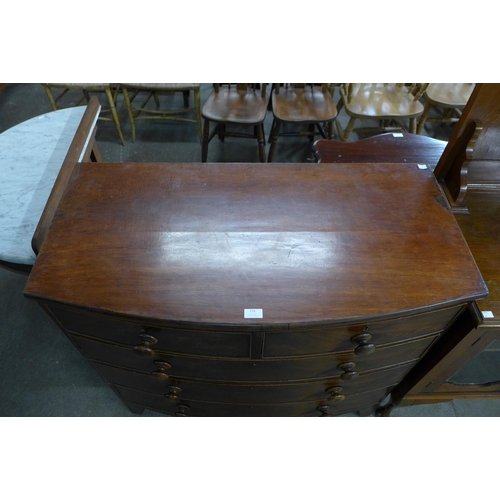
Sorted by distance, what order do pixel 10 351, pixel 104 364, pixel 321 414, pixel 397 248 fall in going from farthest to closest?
1. pixel 10 351
2. pixel 321 414
3. pixel 104 364
4. pixel 397 248

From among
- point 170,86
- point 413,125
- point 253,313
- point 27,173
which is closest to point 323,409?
point 253,313

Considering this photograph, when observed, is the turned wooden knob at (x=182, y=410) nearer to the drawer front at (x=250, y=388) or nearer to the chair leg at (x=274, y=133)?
the drawer front at (x=250, y=388)

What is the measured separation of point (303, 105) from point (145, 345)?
1.97m

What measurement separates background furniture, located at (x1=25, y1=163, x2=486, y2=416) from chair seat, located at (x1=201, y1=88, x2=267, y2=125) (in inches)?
47.4

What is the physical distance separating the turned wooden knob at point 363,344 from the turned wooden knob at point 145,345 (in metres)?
0.55

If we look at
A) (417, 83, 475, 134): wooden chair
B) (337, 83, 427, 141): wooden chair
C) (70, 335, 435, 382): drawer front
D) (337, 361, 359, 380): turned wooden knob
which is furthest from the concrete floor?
(417, 83, 475, 134): wooden chair

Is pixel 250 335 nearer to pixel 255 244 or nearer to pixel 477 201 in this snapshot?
pixel 255 244

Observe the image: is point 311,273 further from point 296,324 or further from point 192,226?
point 192,226

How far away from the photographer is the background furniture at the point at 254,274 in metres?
0.88

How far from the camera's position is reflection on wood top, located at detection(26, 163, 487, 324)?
0.88m

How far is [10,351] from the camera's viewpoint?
74.4 inches

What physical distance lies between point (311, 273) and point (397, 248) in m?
0.27

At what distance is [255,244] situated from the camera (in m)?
0.98

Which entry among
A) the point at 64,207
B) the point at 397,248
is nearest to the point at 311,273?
the point at 397,248
